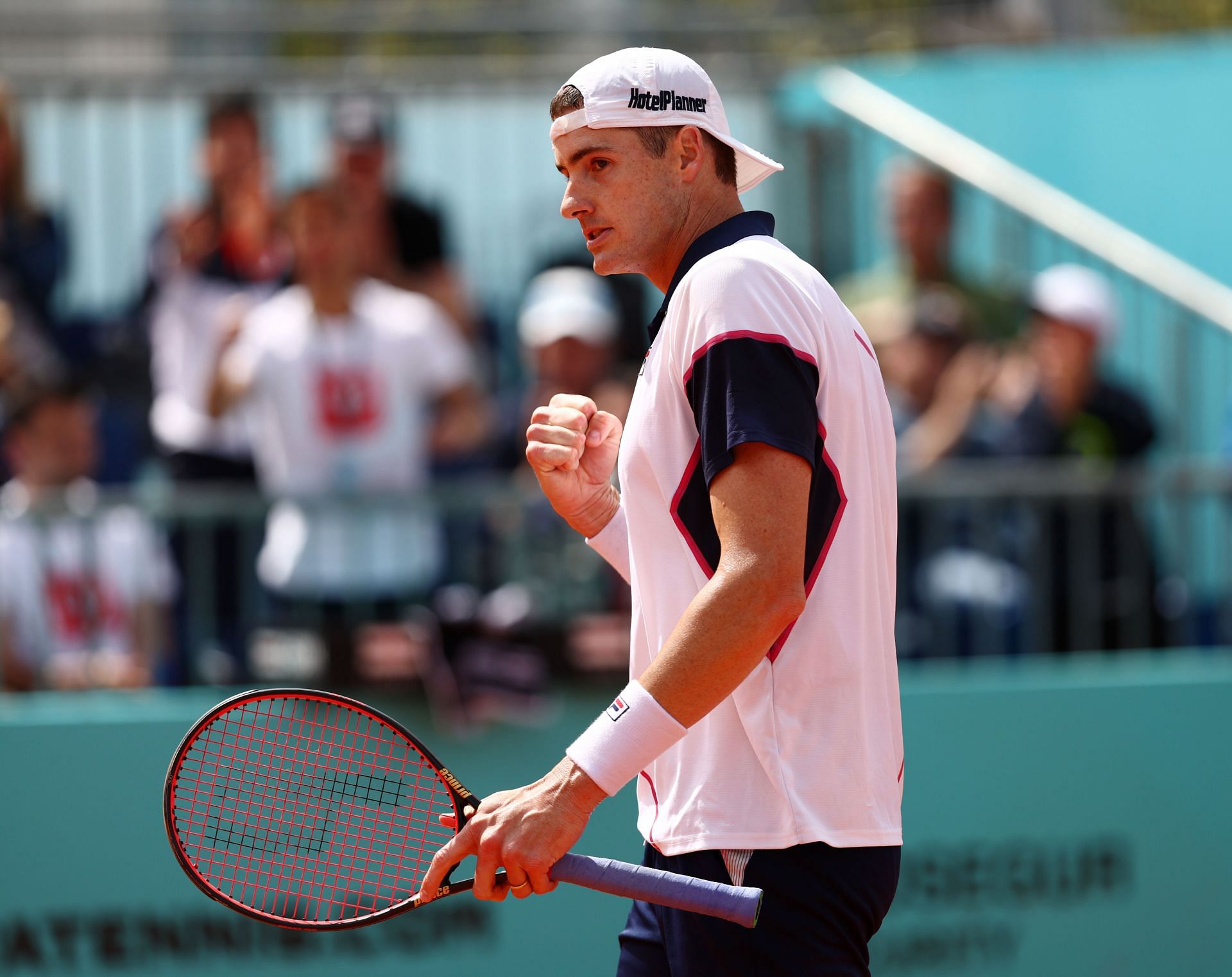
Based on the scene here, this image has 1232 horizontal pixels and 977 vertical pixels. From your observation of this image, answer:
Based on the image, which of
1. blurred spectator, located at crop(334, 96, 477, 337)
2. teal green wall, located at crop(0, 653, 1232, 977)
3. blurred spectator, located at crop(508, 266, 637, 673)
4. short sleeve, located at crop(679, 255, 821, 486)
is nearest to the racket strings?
teal green wall, located at crop(0, 653, 1232, 977)

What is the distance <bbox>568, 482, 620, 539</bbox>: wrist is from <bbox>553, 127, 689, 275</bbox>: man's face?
0.51m

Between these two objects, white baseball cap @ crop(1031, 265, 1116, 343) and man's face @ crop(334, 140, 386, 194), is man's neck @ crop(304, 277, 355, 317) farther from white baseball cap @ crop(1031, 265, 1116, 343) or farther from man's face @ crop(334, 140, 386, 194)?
white baseball cap @ crop(1031, 265, 1116, 343)

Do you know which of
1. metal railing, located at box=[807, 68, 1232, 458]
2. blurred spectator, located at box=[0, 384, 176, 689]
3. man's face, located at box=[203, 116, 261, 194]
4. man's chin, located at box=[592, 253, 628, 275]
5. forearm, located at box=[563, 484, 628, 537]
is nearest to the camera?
man's chin, located at box=[592, 253, 628, 275]

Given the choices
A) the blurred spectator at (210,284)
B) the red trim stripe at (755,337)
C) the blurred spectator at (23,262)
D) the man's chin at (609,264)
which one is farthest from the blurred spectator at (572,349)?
the red trim stripe at (755,337)

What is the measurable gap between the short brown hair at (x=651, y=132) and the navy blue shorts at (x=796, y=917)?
3.64ft

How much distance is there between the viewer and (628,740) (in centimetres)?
254

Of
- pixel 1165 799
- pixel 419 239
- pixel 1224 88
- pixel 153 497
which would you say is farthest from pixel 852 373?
pixel 1224 88

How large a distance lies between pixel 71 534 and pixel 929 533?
2.95 m

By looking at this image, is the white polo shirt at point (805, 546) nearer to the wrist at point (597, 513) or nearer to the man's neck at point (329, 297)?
the wrist at point (597, 513)

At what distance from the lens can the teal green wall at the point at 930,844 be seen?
5617 mm

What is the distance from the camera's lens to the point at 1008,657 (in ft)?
20.6

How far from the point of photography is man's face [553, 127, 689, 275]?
9.18 feet

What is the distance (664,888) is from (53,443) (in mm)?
4194

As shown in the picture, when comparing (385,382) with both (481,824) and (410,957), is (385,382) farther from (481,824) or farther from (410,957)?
(481,824)
